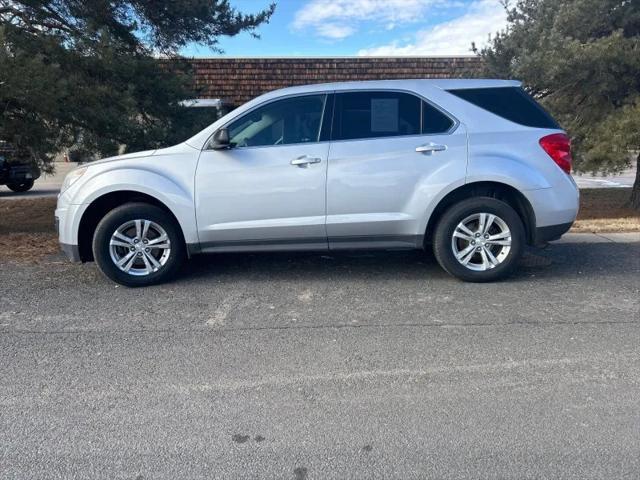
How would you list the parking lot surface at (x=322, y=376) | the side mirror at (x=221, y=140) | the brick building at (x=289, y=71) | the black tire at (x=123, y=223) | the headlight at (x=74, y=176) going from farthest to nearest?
the brick building at (x=289, y=71), the headlight at (x=74, y=176), the black tire at (x=123, y=223), the side mirror at (x=221, y=140), the parking lot surface at (x=322, y=376)

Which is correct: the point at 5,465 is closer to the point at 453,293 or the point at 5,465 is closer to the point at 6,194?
the point at 453,293

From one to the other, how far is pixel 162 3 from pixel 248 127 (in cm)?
465

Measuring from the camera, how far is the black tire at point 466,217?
568 centimetres

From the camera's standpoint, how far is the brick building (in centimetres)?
1783

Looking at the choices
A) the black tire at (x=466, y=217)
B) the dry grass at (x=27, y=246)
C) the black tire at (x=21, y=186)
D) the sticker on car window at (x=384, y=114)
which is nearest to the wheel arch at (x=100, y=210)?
the dry grass at (x=27, y=246)

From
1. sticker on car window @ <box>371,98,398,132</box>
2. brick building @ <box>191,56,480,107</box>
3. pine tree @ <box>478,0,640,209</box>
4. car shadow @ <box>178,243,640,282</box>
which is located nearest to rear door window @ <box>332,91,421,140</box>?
sticker on car window @ <box>371,98,398,132</box>

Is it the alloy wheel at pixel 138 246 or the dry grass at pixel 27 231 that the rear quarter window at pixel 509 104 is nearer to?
the alloy wheel at pixel 138 246

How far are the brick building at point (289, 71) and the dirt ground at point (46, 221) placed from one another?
257 inches

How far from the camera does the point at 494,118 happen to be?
18.7 feet

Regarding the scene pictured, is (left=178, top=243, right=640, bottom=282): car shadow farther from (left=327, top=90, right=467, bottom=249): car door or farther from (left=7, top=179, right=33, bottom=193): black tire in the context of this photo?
(left=7, top=179, right=33, bottom=193): black tire

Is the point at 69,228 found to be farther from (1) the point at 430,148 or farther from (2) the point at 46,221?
(2) the point at 46,221

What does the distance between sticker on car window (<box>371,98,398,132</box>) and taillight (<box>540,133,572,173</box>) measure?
1.46 m

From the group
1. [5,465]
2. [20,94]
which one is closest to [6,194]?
[20,94]

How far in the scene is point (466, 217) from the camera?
5711mm
